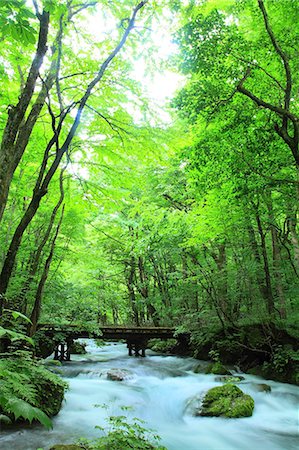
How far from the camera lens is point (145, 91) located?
6.24 metres

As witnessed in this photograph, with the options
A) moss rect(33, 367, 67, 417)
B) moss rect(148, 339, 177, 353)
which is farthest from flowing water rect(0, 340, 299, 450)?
moss rect(148, 339, 177, 353)

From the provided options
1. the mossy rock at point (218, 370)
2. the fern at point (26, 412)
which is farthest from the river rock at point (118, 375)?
the fern at point (26, 412)

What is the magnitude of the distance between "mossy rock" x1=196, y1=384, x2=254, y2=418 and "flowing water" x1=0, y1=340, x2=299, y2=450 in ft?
0.48

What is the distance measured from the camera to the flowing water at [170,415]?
5.65 meters

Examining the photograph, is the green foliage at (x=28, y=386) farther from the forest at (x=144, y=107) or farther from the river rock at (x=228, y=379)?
the river rock at (x=228, y=379)

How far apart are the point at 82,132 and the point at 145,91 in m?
1.62

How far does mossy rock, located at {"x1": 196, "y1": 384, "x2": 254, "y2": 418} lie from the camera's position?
21.9ft

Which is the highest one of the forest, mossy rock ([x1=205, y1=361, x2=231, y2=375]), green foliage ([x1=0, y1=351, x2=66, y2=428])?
the forest

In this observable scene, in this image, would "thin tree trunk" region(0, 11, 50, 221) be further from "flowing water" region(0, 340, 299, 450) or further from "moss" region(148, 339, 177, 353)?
"moss" region(148, 339, 177, 353)

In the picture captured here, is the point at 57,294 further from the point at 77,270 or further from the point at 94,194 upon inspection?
the point at 77,270

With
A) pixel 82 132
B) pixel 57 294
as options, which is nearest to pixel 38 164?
pixel 82 132

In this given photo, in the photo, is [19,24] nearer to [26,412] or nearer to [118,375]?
[26,412]

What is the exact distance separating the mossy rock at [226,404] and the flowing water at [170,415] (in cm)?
15

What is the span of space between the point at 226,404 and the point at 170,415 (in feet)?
5.10
